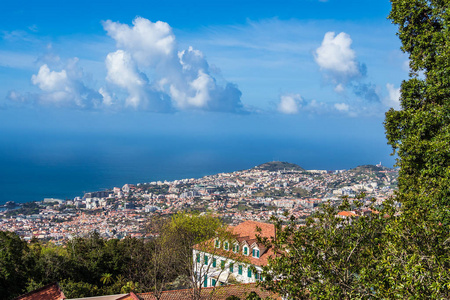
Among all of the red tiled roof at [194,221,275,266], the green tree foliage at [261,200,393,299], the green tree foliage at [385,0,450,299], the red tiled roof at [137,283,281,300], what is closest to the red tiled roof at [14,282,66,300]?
the red tiled roof at [137,283,281,300]

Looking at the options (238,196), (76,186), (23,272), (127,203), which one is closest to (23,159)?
(76,186)

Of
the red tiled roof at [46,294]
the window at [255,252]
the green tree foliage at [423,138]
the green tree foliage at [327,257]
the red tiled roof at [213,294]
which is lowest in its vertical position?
the red tiled roof at [213,294]

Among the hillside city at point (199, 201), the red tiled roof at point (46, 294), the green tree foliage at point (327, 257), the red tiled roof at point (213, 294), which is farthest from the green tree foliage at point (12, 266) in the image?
the hillside city at point (199, 201)

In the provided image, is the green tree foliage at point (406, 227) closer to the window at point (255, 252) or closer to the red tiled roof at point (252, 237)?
the red tiled roof at point (252, 237)

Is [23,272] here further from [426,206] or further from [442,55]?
[442,55]

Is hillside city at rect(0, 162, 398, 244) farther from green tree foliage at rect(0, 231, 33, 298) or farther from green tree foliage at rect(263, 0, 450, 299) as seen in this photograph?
green tree foliage at rect(263, 0, 450, 299)

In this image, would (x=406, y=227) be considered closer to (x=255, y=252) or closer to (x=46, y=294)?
(x=46, y=294)
